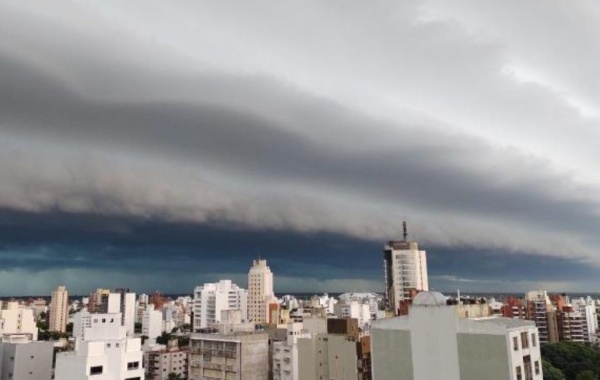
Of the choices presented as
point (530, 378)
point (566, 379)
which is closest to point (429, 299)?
point (530, 378)

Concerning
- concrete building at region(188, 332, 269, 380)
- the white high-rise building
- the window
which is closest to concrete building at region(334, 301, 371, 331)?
the white high-rise building

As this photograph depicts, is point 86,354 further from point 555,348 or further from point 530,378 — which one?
point 555,348

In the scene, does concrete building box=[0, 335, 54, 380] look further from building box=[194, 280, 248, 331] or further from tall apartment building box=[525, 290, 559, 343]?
tall apartment building box=[525, 290, 559, 343]

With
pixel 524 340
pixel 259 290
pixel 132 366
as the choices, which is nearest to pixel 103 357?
pixel 132 366

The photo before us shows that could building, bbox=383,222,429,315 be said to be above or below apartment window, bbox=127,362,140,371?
above

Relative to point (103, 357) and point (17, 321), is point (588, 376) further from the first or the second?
point (17, 321)

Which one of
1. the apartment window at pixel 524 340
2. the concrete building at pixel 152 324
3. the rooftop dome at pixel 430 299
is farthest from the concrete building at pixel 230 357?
the concrete building at pixel 152 324

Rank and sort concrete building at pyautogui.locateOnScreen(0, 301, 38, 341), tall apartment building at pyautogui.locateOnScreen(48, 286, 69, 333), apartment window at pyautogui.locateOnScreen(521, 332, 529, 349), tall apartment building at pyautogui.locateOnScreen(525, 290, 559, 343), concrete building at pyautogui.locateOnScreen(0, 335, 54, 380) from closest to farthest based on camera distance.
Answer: apartment window at pyautogui.locateOnScreen(521, 332, 529, 349) < concrete building at pyautogui.locateOnScreen(0, 335, 54, 380) < concrete building at pyautogui.locateOnScreen(0, 301, 38, 341) < tall apartment building at pyautogui.locateOnScreen(525, 290, 559, 343) < tall apartment building at pyautogui.locateOnScreen(48, 286, 69, 333)

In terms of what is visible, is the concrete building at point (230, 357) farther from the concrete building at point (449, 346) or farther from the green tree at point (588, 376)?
the green tree at point (588, 376)
